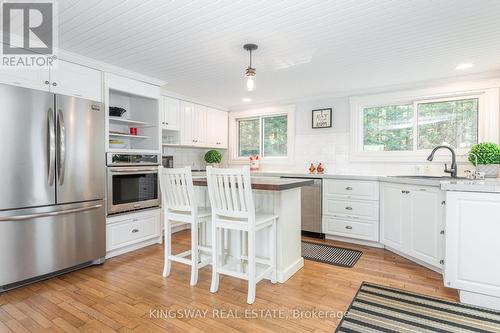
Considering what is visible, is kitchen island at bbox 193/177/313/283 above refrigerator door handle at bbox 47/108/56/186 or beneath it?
beneath

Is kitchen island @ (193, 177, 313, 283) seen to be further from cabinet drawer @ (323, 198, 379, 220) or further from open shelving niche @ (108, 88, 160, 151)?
open shelving niche @ (108, 88, 160, 151)

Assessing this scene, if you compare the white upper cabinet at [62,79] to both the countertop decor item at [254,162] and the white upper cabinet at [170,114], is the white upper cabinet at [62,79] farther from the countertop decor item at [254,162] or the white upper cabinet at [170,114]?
the countertop decor item at [254,162]

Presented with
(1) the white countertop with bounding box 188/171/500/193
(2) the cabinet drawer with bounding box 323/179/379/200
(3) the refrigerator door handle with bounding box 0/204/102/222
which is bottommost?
(3) the refrigerator door handle with bounding box 0/204/102/222

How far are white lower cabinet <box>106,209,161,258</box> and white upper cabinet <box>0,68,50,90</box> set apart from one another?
157 centimetres

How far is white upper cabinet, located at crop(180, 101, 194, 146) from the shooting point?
4590 millimetres

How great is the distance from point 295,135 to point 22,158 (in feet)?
12.6

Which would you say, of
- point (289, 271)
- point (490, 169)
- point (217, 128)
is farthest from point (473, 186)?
point (217, 128)

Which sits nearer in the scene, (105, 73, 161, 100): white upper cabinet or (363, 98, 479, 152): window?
(105, 73, 161, 100): white upper cabinet

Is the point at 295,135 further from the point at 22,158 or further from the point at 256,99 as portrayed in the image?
the point at 22,158

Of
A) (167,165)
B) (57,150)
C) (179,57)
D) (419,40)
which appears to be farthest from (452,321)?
(167,165)

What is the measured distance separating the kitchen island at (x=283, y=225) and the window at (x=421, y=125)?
2.17 m

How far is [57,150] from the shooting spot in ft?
8.68

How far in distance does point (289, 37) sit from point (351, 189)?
229 cm

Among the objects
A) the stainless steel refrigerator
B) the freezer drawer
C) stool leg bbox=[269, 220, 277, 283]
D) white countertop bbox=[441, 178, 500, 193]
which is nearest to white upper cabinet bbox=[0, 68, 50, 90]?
A: the stainless steel refrigerator
